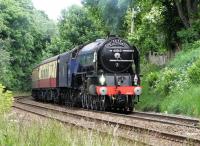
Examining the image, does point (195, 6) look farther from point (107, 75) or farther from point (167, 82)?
point (107, 75)

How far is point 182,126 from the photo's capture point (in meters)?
15.4

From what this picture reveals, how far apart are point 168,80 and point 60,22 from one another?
32.6m

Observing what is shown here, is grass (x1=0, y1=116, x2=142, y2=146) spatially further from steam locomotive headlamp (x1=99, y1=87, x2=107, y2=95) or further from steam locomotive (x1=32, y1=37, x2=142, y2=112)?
Result: steam locomotive (x1=32, y1=37, x2=142, y2=112)

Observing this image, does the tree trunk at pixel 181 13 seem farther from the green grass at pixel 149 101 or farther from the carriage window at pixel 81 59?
the carriage window at pixel 81 59

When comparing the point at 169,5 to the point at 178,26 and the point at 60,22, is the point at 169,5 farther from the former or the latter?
the point at 60,22

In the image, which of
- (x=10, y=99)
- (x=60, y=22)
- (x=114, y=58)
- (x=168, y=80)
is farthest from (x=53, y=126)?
(x=60, y=22)

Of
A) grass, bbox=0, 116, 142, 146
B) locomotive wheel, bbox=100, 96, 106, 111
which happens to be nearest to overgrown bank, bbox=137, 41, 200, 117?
locomotive wheel, bbox=100, 96, 106, 111

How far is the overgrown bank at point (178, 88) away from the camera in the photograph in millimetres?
21547

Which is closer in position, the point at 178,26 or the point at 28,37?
the point at 178,26

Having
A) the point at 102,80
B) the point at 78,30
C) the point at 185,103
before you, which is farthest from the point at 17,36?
the point at 185,103

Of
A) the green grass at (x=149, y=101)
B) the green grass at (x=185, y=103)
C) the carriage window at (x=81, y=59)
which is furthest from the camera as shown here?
the carriage window at (x=81, y=59)

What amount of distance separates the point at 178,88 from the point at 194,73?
1190 millimetres

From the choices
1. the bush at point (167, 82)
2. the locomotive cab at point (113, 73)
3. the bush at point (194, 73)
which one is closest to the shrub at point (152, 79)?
the bush at point (167, 82)

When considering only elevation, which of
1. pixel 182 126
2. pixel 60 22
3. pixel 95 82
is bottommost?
pixel 182 126
